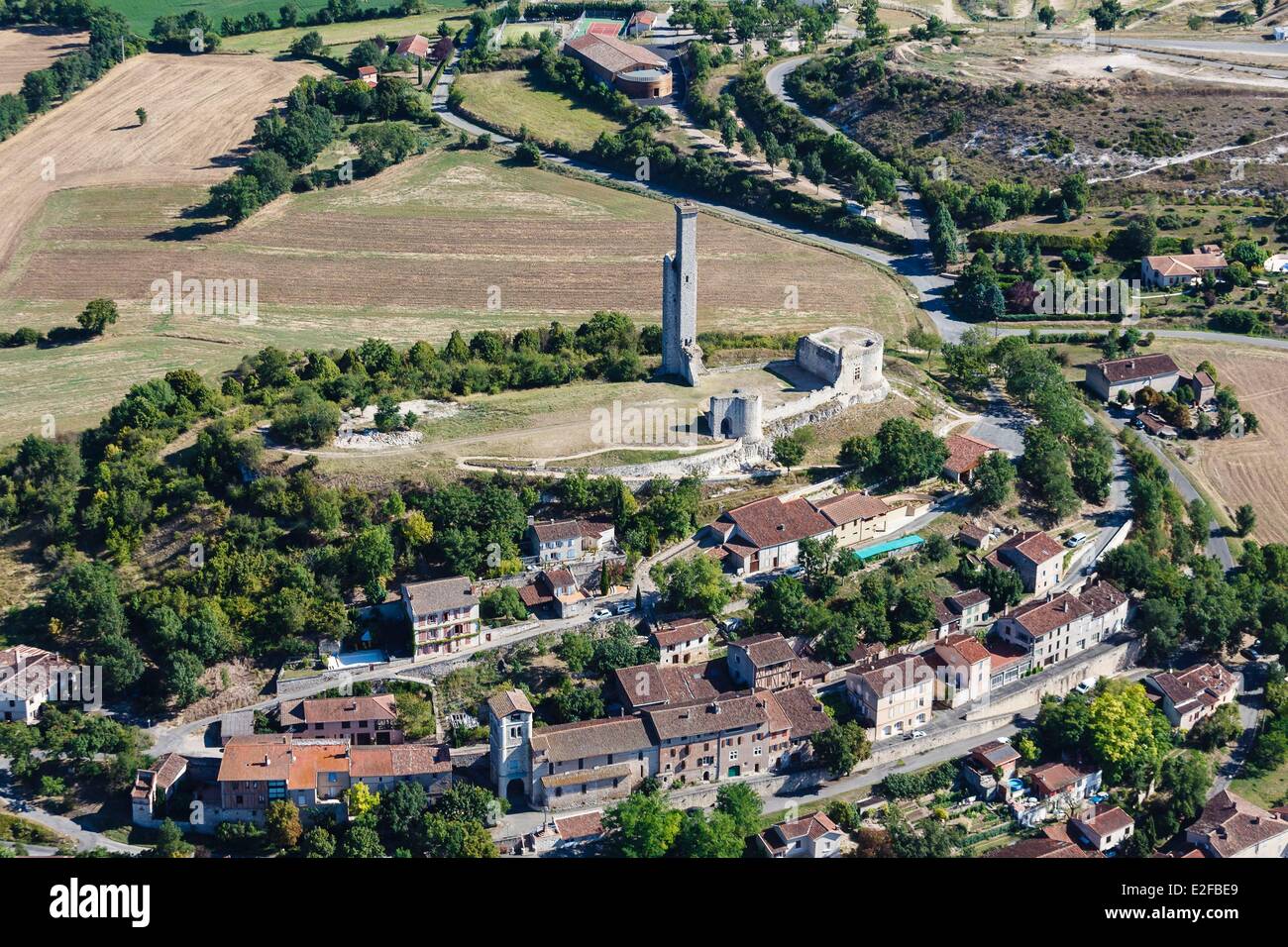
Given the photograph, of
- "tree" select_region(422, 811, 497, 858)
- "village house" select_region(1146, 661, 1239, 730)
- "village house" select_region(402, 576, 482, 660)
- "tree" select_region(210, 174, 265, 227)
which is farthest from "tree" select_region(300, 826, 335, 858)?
"tree" select_region(210, 174, 265, 227)

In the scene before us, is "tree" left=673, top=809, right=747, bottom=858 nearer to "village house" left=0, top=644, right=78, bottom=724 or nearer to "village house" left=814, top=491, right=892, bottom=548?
"village house" left=814, top=491, right=892, bottom=548

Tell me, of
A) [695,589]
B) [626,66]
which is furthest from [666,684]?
[626,66]

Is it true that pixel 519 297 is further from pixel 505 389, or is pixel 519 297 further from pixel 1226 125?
pixel 1226 125

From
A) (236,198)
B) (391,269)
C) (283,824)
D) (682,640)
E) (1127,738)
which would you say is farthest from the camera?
(236,198)

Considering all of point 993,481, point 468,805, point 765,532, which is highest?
point 993,481

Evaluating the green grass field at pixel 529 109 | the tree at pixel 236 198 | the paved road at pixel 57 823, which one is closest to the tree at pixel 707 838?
the paved road at pixel 57 823

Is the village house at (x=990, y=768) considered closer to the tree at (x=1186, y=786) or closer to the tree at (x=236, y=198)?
the tree at (x=1186, y=786)

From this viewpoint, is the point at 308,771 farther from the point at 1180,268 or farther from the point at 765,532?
the point at 1180,268
